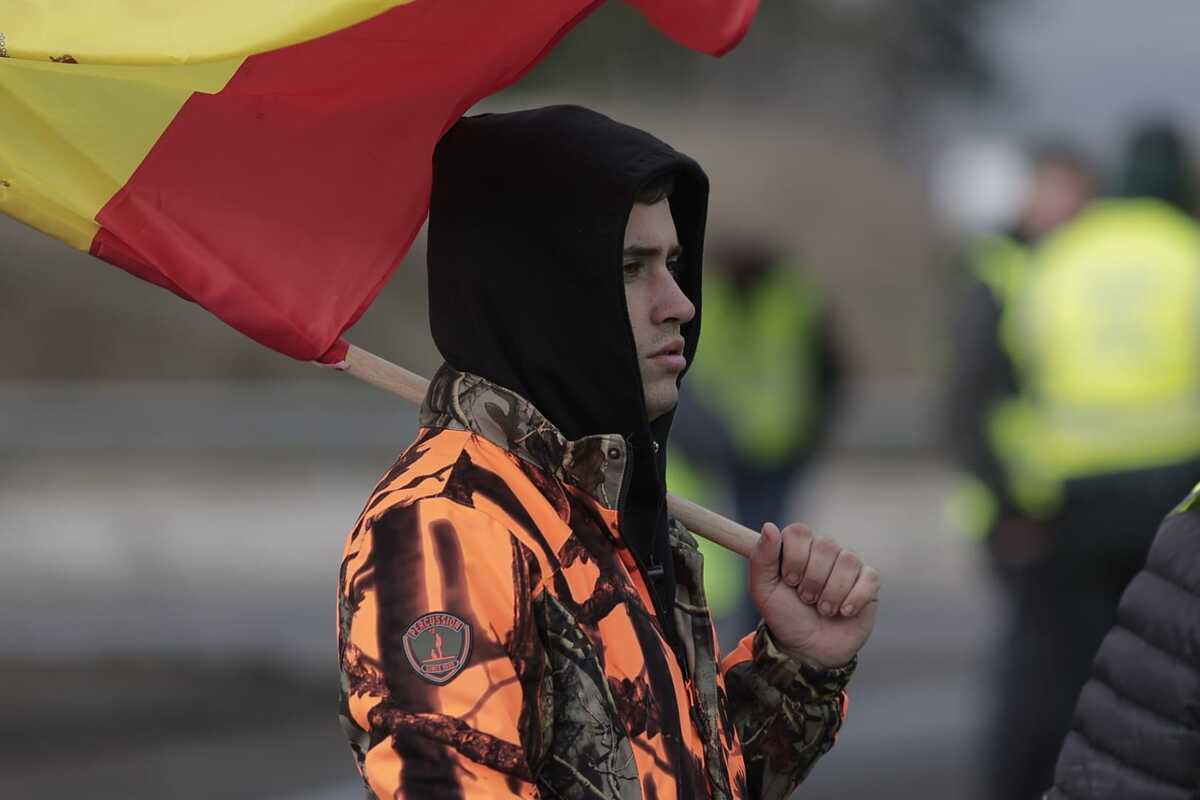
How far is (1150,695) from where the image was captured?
11.1 ft

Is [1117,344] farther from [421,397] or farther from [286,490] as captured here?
[286,490]

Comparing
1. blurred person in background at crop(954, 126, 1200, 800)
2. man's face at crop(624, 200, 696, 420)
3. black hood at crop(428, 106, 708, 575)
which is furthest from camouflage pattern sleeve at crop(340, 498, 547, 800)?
blurred person in background at crop(954, 126, 1200, 800)

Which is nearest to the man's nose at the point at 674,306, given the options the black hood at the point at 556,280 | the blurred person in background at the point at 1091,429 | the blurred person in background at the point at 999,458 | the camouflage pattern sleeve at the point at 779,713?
the black hood at the point at 556,280

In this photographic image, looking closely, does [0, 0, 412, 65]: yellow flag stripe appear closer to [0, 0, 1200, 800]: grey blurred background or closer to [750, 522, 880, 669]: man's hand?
[750, 522, 880, 669]: man's hand

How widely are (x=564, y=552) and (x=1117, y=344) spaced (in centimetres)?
424

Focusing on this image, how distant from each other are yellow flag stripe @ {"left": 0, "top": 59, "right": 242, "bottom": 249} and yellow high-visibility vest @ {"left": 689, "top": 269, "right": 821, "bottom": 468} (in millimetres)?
5174

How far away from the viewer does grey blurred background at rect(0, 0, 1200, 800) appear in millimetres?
8969

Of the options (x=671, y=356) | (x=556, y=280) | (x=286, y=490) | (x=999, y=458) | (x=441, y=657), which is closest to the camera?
(x=441, y=657)

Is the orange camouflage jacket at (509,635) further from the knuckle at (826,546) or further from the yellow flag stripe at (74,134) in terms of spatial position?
the yellow flag stripe at (74,134)

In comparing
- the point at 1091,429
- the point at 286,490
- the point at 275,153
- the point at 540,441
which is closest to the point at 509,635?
the point at 540,441

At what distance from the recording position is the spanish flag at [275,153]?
→ 3.47 m

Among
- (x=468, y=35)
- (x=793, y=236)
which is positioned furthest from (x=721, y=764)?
(x=793, y=236)

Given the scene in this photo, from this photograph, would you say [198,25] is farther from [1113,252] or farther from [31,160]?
[1113,252]

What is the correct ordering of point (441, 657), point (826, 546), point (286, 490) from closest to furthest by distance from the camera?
point (441, 657), point (826, 546), point (286, 490)
